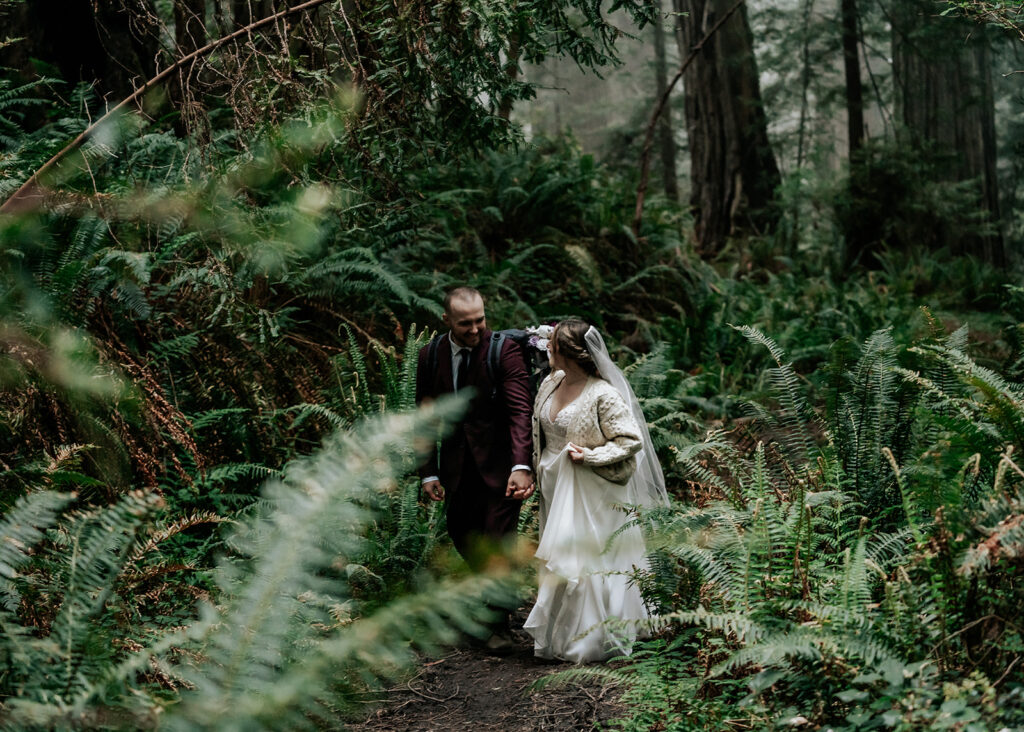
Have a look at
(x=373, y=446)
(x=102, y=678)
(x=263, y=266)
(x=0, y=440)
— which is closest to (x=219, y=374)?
(x=263, y=266)

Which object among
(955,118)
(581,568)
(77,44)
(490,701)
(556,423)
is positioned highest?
A: (77,44)

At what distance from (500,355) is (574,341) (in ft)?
1.62

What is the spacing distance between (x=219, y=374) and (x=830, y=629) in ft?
15.9

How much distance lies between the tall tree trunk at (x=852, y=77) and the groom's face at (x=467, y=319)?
11.8m

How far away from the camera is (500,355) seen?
16.3 feet

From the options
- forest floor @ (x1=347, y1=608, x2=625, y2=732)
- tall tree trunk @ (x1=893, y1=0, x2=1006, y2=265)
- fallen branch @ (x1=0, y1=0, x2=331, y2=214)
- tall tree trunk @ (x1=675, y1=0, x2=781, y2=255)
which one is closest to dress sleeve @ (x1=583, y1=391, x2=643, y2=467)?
forest floor @ (x1=347, y1=608, x2=625, y2=732)

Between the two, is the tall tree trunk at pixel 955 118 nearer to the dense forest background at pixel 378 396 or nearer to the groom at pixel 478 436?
the dense forest background at pixel 378 396

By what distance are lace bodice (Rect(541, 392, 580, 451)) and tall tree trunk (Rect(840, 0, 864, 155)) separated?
11.7m

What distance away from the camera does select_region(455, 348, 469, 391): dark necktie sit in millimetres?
4961

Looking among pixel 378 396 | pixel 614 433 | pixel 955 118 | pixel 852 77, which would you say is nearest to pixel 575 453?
pixel 614 433

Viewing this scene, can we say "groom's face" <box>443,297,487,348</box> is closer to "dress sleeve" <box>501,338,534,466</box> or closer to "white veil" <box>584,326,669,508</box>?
"dress sleeve" <box>501,338,534,466</box>

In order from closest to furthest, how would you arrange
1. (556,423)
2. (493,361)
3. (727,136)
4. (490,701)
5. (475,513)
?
1. (490,701)
2. (556,423)
3. (493,361)
4. (475,513)
5. (727,136)

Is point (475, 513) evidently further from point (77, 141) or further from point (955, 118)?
point (955, 118)

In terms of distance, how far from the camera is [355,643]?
1412 millimetres
